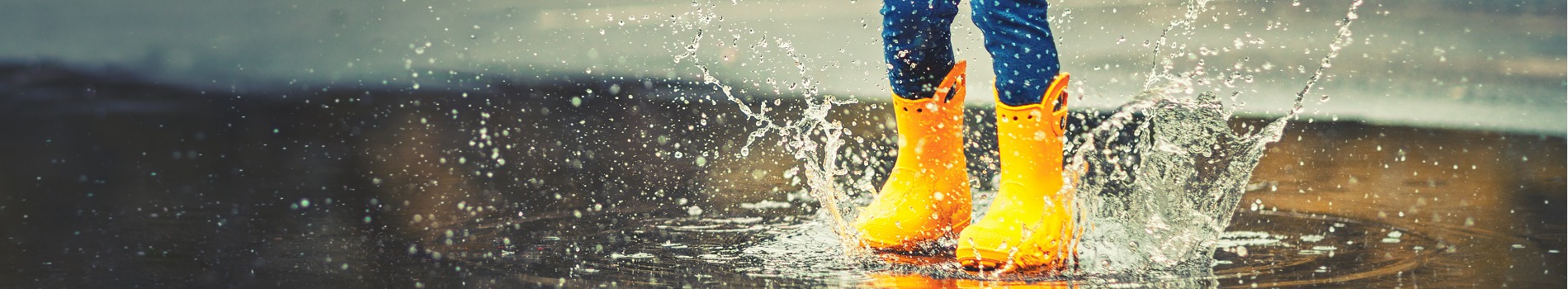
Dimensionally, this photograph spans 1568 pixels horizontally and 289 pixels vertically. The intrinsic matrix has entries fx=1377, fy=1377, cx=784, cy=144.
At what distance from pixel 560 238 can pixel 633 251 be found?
0.12m

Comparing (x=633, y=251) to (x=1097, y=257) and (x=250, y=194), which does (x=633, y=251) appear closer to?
(x=1097, y=257)

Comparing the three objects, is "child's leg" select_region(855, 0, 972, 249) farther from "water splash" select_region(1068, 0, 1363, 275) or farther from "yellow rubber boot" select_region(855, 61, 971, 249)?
"water splash" select_region(1068, 0, 1363, 275)

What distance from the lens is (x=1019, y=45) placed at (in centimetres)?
131

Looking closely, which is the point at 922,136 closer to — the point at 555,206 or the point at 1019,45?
the point at 1019,45

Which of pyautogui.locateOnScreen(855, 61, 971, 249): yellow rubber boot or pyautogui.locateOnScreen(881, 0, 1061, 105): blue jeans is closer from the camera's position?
pyautogui.locateOnScreen(881, 0, 1061, 105): blue jeans

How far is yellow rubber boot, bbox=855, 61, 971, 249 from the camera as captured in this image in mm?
1461

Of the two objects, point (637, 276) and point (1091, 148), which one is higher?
point (1091, 148)

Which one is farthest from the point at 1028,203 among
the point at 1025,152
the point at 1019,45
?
the point at 1019,45

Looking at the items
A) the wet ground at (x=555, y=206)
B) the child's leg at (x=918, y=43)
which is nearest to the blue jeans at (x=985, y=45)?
the child's leg at (x=918, y=43)

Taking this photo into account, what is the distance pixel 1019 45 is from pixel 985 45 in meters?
0.04

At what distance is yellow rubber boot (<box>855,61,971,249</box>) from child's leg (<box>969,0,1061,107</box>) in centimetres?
15

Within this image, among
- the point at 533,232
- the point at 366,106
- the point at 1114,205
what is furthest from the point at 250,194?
the point at 366,106

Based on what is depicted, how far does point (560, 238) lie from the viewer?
58.1 inches

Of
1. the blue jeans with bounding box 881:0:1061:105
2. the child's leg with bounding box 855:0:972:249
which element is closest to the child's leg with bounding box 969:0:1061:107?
the blue jeans with bounding box 881:0:1061:105
